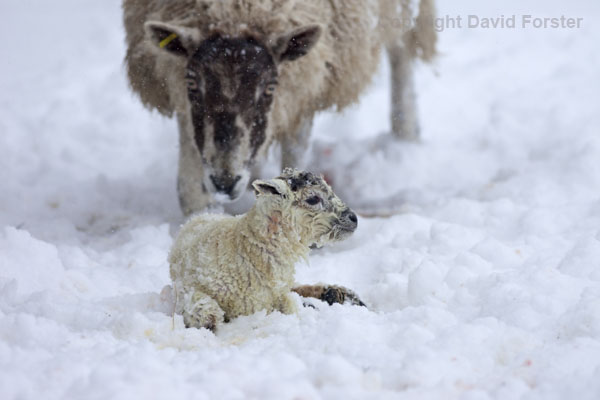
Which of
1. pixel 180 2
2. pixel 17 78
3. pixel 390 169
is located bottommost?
pixel 390 169

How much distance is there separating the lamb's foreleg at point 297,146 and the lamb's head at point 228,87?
3.16 feet

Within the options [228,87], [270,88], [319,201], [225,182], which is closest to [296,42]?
[270,88]

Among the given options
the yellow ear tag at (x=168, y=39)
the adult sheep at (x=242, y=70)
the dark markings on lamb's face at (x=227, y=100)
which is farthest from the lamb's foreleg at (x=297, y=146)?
the yellow ear tag at (x=168, y=39)

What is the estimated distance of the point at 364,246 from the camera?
4.15 m

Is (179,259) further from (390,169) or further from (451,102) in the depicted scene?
(451,102)

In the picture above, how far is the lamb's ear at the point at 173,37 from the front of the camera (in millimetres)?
4164

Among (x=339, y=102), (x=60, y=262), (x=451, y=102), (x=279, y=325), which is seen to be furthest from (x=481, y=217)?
(x=451, y=102)

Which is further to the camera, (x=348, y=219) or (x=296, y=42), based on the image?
(x=296, y=42)

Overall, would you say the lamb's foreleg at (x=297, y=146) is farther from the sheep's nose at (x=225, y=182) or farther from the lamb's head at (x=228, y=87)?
the sheep's nose at (x=225, y=182)

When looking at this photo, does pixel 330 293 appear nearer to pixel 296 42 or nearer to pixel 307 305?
pixel 307 305

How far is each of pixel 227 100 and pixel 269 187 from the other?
1407 mm

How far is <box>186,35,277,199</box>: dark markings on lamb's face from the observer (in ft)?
13.3

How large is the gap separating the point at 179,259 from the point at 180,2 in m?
2.20

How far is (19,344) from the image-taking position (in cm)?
239
